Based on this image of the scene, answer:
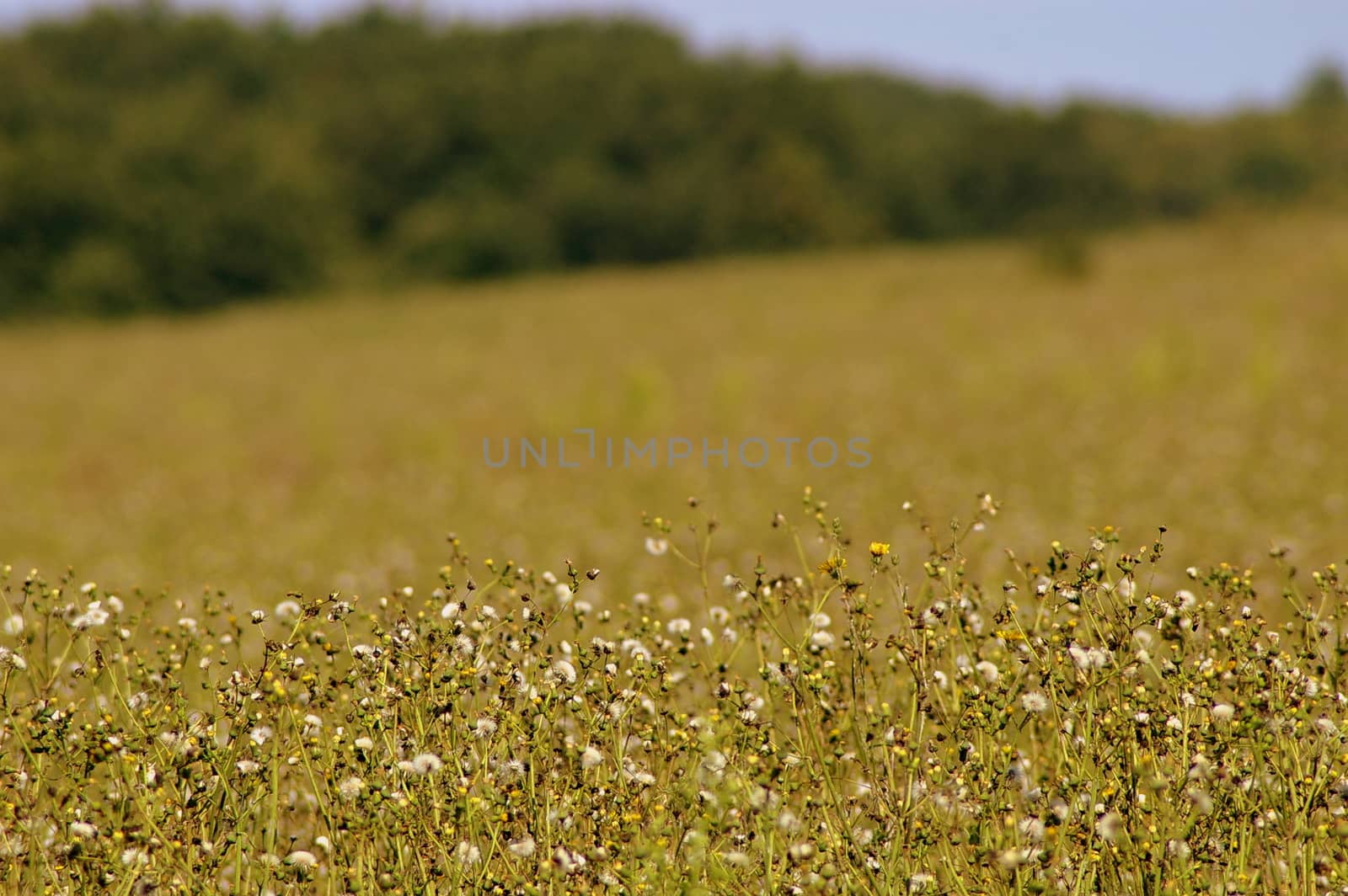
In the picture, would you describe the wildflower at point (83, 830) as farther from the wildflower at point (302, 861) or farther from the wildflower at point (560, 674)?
the wildflower at point (560, 674)

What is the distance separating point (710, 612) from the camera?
A: 301cm

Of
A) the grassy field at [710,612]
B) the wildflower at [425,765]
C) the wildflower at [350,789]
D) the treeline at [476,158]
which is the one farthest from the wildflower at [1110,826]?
the treeline at [476,158]

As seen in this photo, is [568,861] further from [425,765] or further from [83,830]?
[83,830]

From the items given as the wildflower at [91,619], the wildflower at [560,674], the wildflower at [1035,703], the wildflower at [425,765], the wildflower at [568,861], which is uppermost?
the wildflower at [91,619]

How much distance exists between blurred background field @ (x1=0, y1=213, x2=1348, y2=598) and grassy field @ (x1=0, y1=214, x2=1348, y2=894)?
0.07m

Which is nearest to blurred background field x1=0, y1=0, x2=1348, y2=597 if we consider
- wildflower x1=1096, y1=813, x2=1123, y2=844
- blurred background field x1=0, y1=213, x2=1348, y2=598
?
blurred background field x1=0, y1=213, x2=1348, y2=598

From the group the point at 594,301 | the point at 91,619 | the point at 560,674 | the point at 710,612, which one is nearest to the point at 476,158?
the point at 594,301

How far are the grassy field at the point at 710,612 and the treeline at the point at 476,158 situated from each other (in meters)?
15.2

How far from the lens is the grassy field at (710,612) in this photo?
252 centimetres

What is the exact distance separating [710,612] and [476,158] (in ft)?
132

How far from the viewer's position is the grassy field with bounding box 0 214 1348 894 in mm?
2520

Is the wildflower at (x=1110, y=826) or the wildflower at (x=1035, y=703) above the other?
the wildflower at (x=1035, y=703)

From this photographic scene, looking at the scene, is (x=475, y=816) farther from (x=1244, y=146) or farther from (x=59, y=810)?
(x=1244, y=146)

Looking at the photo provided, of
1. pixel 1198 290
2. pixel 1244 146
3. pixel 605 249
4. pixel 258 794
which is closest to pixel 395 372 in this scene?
pixel 1198 290
